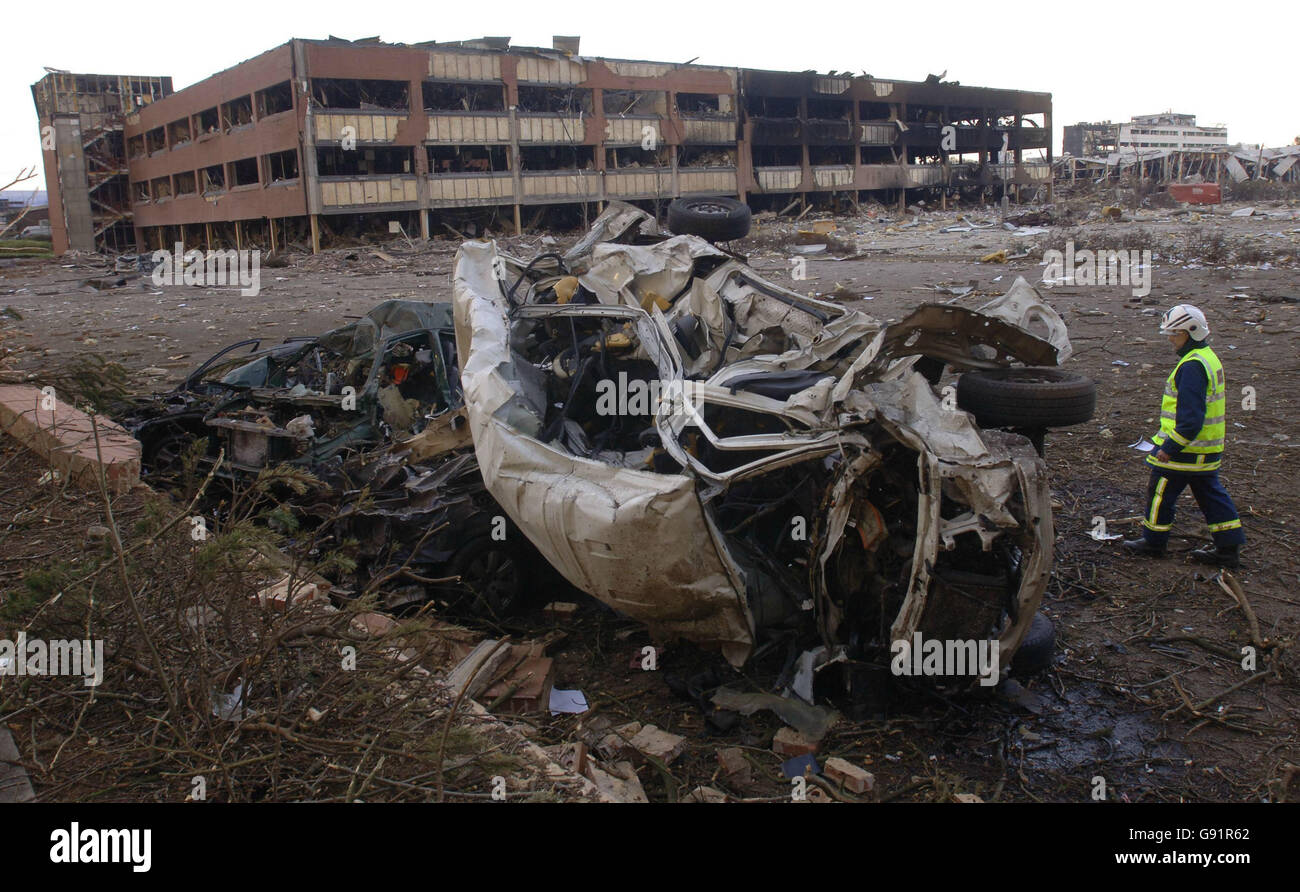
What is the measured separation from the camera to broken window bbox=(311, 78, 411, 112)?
28.3m

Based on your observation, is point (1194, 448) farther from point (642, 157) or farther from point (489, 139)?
point (642, 157)

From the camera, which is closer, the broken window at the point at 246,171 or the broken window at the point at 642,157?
the broken window at the point at 246,171

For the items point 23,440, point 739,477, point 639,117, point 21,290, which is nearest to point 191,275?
point 21,290

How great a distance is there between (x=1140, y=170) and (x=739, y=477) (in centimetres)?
5341

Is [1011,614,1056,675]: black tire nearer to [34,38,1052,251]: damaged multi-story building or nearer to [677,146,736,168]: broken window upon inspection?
[34,38,1052,251]: damaged multi-story building

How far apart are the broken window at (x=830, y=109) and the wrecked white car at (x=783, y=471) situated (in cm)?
3686

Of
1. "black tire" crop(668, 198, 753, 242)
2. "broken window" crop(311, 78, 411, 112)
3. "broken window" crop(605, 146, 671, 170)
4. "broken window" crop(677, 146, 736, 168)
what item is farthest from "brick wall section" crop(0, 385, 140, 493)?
"broken window" crop(677, 146, 736, 168)

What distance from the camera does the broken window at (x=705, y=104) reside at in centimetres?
3597

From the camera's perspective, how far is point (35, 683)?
10.2 feet

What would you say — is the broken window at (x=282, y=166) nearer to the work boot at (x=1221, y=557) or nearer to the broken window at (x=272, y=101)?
the broken window at (x=272, y=101)

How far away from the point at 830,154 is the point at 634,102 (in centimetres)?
1097

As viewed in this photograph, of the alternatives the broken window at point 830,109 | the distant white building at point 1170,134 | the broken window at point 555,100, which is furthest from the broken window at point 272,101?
the distant white building at point 1170,134

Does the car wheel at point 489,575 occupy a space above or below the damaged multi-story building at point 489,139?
below

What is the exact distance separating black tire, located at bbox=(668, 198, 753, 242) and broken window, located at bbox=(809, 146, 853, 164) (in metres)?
34.3
